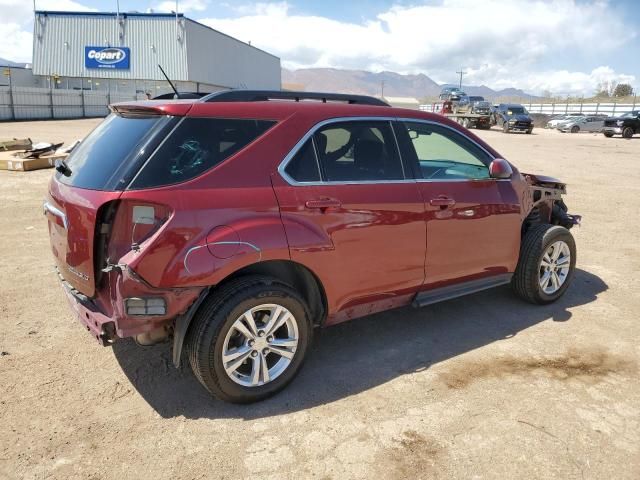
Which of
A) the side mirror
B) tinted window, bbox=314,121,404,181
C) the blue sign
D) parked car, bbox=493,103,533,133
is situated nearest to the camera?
tinted window, bbox=314,121,404,181

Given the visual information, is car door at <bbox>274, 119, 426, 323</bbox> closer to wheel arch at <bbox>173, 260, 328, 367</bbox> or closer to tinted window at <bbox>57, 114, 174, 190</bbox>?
wheel arch at <bbox>173, 260, 328, 367</bbox>

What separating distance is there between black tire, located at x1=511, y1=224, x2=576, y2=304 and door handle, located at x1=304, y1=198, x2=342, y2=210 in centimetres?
218

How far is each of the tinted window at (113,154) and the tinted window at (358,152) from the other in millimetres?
1019

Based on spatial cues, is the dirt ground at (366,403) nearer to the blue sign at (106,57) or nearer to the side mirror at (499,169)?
the side mirror at (499,169)

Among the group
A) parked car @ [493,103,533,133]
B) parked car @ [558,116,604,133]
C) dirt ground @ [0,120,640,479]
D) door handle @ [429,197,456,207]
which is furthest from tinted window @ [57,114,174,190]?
parked car @ [558,116,604,133]

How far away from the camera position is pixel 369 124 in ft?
12.1

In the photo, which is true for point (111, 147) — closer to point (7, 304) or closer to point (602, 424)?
point (7, 304)

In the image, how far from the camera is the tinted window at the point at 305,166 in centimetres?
319

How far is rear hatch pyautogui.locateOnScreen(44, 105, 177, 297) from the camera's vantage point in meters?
2.84

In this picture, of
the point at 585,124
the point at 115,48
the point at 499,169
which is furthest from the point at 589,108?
the point at 499,169

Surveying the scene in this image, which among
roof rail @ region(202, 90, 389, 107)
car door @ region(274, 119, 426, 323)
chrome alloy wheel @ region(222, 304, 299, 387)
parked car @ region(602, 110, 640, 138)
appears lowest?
chrome alloy wheel @ region(222, 304, 299, 387)

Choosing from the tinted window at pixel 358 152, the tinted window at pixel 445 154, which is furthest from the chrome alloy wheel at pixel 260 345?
the tinted window at pixel 445 154

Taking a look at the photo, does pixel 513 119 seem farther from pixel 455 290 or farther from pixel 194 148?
pixel 194 148

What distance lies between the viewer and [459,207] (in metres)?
3.94
